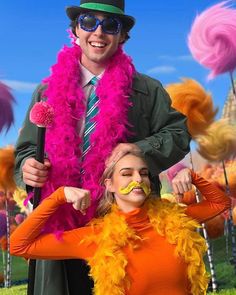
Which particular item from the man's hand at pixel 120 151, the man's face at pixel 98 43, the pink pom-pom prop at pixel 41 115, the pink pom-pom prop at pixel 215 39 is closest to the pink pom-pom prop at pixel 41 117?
the pink pom-pom prop at pixel 41 115

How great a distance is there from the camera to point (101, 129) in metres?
2.15

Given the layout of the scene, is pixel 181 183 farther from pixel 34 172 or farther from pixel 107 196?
pixel 34 172

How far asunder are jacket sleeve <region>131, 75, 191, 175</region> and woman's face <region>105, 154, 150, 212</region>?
215mm

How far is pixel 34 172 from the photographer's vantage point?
201 cm

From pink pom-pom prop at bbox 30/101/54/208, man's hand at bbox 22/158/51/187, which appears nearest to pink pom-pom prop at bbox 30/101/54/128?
pink pom-pom prop at bbox 30/101/54/208

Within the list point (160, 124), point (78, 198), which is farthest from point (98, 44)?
point (78, 198)

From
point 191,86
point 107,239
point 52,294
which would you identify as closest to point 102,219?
point 107,239

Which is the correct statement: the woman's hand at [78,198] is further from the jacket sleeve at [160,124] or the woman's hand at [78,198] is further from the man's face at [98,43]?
the man's face at [98,43]

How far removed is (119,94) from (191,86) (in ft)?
14.6

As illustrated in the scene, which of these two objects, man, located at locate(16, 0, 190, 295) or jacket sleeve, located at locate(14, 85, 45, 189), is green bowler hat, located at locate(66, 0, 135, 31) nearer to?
man, located at locate(16, 0, 190, 295)

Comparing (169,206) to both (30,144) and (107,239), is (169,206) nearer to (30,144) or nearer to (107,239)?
(107,239)

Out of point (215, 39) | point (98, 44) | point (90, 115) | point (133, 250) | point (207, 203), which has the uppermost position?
→ point (215, 39)

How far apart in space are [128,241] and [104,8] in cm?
89

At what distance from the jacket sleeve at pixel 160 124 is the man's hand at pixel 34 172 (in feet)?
1.21
